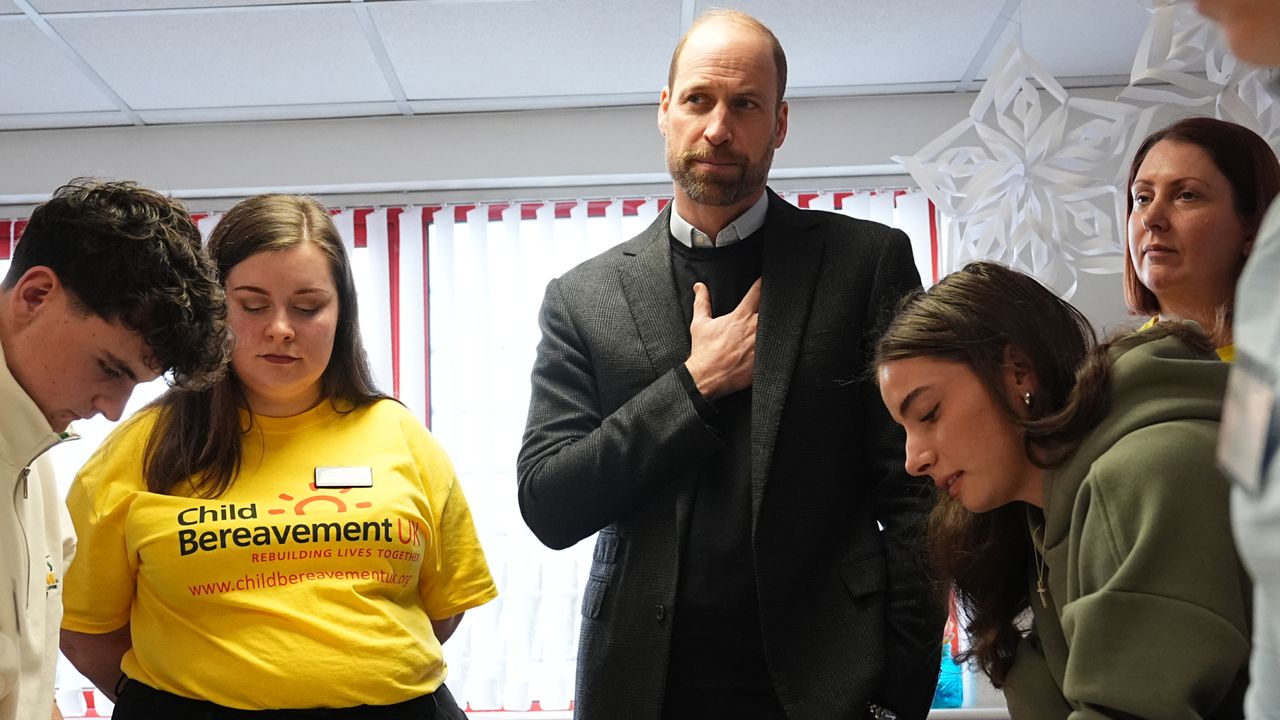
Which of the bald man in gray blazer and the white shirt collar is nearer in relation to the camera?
the bald man in gray blazer

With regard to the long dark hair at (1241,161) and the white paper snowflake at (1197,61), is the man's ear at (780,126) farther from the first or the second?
the white paper snowflake at (1197,61)

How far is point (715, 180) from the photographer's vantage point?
1.83m

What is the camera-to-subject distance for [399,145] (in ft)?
13.4

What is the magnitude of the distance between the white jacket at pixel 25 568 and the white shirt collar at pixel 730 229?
0.96 m

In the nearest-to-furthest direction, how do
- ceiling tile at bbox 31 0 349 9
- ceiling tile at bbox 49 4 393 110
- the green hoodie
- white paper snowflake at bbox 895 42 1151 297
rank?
the green hoodie, white paper snowflake at bbox 895 42 1151 297, ceiling tile at bbox 31 0 349 9, ceiling tile at bbox 49 4 393 110

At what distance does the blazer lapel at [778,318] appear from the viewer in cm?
169

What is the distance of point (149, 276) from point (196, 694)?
2.05 ft

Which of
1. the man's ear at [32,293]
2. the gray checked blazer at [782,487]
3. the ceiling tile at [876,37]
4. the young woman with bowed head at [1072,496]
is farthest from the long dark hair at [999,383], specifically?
the ceiling tile at [876,37]

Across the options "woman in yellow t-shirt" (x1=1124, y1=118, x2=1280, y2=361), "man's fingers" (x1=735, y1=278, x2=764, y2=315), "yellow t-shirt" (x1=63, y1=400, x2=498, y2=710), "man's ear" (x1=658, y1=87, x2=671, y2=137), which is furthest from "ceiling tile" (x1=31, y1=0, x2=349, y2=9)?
"woman in yellow t-shirt" (x1=1124, y1=118, x2=1280, y2=361)

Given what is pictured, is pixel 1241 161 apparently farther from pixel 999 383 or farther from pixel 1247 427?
pixel 1247 427

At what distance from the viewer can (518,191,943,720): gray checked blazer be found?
165 cm

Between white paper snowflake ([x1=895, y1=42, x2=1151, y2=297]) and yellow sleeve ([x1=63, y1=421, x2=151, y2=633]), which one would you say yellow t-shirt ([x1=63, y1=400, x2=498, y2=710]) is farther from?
white paper snowflake ([x1=895, y1=42, x2=1151, y2=297])

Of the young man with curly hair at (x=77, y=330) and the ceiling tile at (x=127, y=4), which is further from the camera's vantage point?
the ceiling tile at (x=127, y=4)

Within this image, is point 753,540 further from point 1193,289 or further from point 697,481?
point 1193,289
